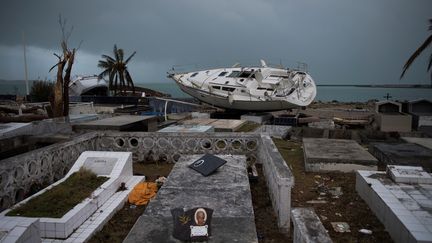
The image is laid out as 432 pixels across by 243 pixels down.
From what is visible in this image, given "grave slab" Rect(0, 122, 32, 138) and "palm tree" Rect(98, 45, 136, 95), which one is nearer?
"grave slab" Rect(0, 122, 32, 138)

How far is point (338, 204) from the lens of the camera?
6719 millimetres

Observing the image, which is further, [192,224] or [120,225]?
[120,225]

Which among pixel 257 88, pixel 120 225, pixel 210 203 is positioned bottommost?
pixel 120 225

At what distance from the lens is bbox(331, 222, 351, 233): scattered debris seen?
5.53 meters

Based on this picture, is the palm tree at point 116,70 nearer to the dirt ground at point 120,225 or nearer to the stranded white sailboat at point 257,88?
the stranded white sailboat at point 257,88

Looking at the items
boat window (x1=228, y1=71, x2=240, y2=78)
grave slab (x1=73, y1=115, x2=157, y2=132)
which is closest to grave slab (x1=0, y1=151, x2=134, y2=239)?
grave slab (x1=73, y1=115, x2=157, y2=132)

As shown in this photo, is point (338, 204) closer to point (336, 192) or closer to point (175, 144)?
point (336, 192)

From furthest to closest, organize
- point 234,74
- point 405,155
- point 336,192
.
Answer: point 234,74, point 405,155, point 336,192

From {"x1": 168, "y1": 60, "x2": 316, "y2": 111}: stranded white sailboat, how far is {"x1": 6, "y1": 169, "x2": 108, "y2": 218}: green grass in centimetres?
1775

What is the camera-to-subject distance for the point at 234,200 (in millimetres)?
5051

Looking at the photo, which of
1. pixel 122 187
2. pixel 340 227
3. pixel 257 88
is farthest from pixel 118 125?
pixel 257 88

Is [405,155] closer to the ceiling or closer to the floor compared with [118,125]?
closer to the floor

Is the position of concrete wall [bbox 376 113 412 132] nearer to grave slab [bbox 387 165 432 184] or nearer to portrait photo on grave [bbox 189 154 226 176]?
grave slab [bbox 387 165 432 184]

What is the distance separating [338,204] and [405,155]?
3.78 meters
